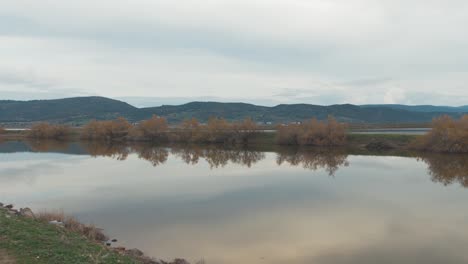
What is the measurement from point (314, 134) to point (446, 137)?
69.1ft

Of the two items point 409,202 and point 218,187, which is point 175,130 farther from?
point 409,202

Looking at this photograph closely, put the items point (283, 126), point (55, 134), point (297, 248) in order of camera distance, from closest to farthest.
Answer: point (297, 248) < point (283, 126) < point (55, 134)

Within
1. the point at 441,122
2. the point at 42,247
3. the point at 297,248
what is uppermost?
the point at 441,122

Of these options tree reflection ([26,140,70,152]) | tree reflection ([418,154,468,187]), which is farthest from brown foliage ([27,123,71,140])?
tree reflection ([418,154,468,187])

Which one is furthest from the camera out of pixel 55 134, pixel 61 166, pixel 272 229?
pixel 55 134

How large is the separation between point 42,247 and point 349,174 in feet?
96.2

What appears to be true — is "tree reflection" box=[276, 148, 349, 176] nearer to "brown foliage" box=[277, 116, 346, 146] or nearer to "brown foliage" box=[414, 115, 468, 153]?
"brown foliage" box=[277, 116, 346, 146]

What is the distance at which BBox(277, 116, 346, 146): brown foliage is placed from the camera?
220ft

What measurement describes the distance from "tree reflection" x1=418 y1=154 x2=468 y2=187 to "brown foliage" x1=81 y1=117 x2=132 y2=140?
202ft

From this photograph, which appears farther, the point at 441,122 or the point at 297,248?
the point at 441,122

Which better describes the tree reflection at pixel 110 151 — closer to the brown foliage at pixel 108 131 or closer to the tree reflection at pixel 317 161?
the brown foliage at pixel 108 131

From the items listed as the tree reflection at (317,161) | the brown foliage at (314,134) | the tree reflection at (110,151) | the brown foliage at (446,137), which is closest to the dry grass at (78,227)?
the tree reflection at (317,161)

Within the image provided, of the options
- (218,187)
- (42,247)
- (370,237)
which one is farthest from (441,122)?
(42,247)

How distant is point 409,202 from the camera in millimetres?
23984
